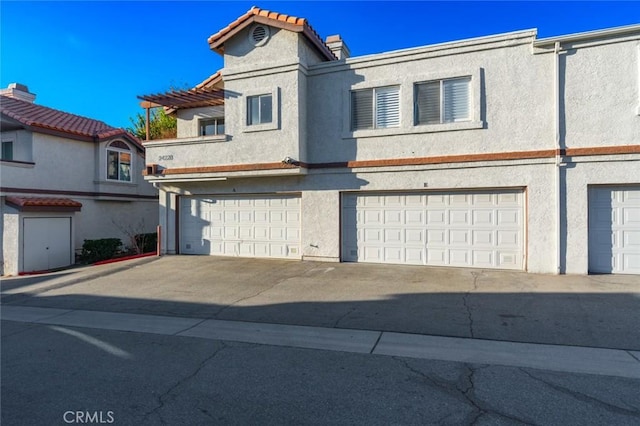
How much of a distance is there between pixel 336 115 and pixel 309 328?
7.47 m

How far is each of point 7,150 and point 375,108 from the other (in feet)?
47.8

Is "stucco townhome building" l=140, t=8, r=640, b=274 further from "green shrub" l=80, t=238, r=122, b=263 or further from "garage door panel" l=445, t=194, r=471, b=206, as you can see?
"green shrub" l=80, t=238, r=122, b=263

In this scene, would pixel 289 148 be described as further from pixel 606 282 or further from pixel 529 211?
pixel 606 282

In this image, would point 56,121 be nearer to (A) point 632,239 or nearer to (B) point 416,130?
(B) point 416,130

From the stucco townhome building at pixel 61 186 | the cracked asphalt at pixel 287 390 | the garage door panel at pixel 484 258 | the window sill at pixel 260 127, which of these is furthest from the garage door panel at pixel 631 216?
the stucco townhome building at pixel 61 186

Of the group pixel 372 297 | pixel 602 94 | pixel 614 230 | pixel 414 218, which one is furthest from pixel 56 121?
pixel 614 230

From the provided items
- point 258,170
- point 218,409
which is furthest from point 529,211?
point 218,409

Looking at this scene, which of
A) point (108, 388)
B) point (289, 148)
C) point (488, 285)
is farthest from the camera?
point (289, 148)

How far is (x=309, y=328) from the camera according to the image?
6.40m

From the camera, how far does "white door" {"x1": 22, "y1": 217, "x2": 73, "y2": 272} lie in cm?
1407

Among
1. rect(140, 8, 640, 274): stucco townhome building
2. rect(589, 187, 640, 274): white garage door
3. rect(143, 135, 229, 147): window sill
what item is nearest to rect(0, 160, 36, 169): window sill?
rect(143, 135, 229, 147): window sill

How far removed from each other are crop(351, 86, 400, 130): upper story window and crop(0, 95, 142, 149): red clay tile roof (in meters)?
11.8

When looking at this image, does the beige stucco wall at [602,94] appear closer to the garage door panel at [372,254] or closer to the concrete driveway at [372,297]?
the concrete driveway at [372,297]
